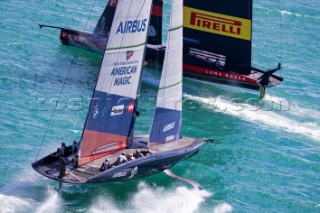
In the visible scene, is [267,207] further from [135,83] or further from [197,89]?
[197,89]

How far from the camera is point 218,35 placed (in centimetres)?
A: 6200

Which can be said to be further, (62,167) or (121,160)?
(121,160)

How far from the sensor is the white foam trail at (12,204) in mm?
39812

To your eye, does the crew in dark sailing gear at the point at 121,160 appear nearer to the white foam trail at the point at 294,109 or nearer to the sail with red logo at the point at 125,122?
the sail with red logo at the point at 125,122

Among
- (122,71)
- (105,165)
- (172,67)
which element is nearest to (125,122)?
(122,71)

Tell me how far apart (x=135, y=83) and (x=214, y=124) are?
13.1 m

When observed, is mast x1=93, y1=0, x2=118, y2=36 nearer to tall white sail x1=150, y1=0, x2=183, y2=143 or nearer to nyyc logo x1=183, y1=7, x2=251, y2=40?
nyyc logo x1=183, y1=7, x2=251, y2=40

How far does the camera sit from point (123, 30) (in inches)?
1633

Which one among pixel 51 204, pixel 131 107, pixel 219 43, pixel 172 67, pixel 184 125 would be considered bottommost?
pixel 51 204

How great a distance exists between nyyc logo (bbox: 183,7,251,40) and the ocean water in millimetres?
4214

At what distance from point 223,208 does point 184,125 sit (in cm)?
1135

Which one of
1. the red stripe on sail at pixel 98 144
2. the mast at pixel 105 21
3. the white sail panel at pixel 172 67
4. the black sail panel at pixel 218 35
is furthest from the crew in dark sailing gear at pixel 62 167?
the mast at pixel 105 21

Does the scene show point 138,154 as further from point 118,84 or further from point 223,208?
point 223,208

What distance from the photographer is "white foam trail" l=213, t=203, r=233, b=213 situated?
4369 cm
